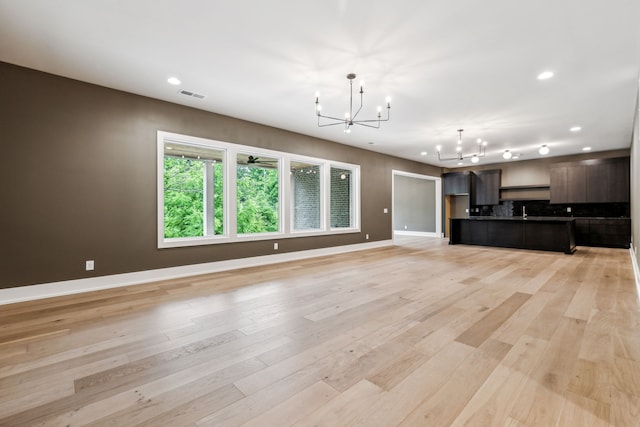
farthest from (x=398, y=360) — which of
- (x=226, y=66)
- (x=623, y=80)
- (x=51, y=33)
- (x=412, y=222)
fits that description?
(x=412, y=222)

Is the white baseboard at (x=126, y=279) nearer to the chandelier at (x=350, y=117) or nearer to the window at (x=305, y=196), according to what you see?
the window at (x=305, y=196)

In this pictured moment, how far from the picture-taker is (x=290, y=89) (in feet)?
13.6

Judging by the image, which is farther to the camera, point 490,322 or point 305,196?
point 305,196

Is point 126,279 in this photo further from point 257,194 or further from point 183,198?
point 257,194

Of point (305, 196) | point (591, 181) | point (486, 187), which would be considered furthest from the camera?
point (486, 187)

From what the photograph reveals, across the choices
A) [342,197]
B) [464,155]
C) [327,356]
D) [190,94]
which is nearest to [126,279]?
[190,94]

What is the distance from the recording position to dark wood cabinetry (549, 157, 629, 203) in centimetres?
781

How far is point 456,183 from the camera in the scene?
419 inches

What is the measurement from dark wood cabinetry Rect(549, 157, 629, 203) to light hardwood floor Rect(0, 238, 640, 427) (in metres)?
5.81

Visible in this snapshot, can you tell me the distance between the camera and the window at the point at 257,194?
18.3 ft

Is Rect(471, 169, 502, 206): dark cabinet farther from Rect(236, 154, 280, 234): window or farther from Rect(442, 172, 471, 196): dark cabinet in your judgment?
Rect(236, 154, 280, 234): window

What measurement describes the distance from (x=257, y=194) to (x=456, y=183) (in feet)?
26.1

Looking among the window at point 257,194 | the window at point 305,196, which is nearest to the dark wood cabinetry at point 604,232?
the window at point 305,196

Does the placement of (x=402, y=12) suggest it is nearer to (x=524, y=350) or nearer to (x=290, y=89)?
(x=290, y=89)
